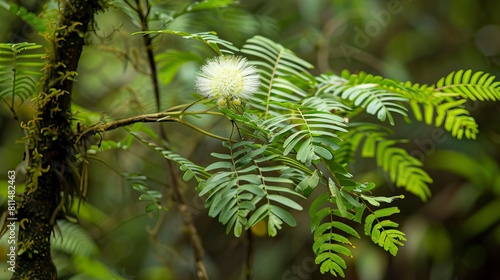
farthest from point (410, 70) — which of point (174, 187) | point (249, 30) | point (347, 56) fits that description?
point (174, 187)

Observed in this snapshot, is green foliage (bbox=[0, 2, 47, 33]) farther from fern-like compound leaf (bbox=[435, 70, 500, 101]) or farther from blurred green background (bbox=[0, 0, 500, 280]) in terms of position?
blurred green background (bbox=[0, 0, 500, 280])

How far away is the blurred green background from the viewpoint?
148 centimetres

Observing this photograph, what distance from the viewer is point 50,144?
565 mm

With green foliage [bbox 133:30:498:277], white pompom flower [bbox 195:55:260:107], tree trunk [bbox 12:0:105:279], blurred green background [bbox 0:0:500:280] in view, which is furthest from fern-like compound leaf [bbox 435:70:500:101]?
blurred green background [bbox 0:0:500:280]

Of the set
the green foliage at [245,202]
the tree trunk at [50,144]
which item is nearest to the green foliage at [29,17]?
the tree trunk at [50,144]

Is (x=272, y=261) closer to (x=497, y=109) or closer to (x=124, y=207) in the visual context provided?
(x=124, y=207)

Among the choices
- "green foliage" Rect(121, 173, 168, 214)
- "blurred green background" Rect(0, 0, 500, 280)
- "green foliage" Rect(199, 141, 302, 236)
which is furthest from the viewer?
"blurred green background" Rect(0, 0, 500, 280)

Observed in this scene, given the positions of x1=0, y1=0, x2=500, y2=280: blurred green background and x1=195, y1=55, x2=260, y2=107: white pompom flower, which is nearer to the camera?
x1=195, y1=55, x2=260, y2=107: white pompom flower

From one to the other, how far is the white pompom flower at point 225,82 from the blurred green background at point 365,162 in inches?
32.3

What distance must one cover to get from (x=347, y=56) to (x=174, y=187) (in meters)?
0.92

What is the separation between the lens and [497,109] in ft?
5.27

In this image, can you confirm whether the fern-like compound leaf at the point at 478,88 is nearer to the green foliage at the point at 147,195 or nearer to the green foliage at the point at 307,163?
the green foliage at the point at 307,163

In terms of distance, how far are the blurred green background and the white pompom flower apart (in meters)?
0.82

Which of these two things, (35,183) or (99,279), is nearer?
(35,183)
